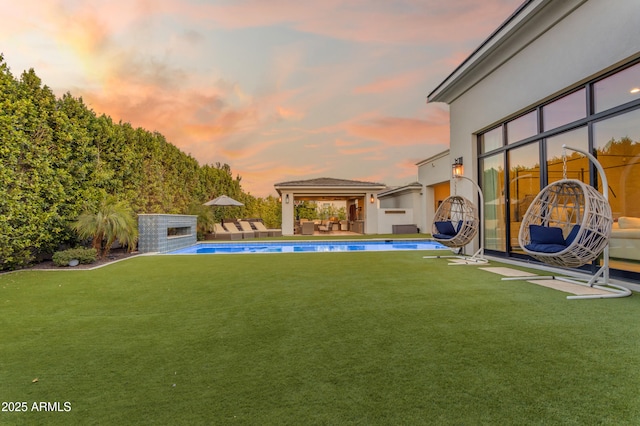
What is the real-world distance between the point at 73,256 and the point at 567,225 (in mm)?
10029

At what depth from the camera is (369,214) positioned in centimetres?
1930

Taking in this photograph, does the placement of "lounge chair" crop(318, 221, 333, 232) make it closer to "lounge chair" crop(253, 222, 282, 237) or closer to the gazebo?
the gazebo

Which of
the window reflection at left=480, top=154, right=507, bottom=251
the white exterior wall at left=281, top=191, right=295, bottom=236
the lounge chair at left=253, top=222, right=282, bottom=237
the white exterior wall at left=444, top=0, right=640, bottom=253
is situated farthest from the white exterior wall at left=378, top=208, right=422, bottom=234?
the window reflection at left=480, top=154, right=507, bottom=251

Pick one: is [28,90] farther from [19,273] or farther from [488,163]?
[488,163]

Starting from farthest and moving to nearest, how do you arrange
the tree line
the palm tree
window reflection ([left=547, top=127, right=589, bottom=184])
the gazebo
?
1. the gazebo
2. the palm tree
3. the tree line
4. window reflection ([left=547, top=127, right=589, bottom=184])

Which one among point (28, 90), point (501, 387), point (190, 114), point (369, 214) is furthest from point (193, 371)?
point (369, 214)

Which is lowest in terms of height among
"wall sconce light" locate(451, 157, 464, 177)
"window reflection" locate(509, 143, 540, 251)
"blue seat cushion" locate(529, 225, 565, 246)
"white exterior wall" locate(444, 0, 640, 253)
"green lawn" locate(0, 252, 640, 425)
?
"green lawn" locate(0, 252, 640, 425)

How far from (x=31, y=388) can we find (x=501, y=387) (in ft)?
9.28

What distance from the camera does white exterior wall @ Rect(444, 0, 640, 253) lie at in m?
4.55

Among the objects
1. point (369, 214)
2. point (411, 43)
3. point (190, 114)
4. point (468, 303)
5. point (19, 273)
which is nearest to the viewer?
point (468, 303)

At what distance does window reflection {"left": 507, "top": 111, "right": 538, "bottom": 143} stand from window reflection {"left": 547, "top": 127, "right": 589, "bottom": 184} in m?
0.59

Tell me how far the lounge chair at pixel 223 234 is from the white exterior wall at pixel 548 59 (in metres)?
11.2

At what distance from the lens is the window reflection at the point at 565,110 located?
17.4 ft

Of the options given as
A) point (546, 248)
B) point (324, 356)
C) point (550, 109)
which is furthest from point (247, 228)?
point (324, 356)
